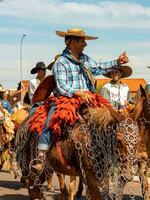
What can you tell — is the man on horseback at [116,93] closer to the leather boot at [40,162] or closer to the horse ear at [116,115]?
the leather boot at [40,162]

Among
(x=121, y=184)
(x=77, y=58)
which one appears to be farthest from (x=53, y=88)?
(x=121, y=184)

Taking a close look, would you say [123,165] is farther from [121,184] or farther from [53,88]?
[53,88]

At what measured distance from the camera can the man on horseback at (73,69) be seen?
7.50 meters

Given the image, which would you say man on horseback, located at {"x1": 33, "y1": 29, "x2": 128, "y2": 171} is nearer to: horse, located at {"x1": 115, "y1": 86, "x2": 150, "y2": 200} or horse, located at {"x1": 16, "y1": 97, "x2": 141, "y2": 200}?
horse, located at {"x1": 16, "y1": 97, "x2": 141, "y2": 200}

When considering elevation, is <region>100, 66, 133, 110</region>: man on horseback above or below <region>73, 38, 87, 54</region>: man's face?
below

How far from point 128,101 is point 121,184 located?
3.42 m

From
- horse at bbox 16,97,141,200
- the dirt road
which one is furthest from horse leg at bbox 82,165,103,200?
the dirt road

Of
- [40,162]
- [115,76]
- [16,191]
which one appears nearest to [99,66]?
[40,162]

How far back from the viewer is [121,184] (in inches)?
264

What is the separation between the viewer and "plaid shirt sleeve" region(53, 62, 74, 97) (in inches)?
293

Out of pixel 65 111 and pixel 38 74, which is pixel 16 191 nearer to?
pixel 38 74

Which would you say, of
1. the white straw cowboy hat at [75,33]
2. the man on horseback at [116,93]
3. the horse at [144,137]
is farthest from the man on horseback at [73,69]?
the man on horseback at [116,93]

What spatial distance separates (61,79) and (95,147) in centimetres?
116

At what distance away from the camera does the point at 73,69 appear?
757 cm
